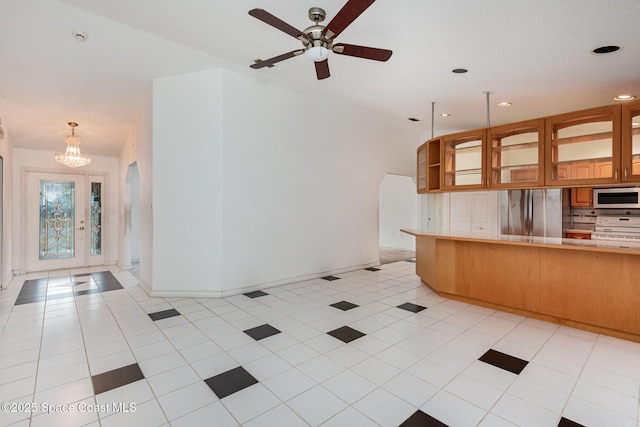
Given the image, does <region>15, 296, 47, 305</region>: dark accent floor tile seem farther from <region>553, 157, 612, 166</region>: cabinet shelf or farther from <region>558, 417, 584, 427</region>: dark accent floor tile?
<region>553, 157, 612, 166</region>: cabinet shelf

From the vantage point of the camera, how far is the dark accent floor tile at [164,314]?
3251 millimetres

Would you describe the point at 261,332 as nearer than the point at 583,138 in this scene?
Yes

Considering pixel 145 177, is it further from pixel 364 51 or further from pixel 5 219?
pixel 364 51

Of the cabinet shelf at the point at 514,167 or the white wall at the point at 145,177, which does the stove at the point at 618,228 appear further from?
the white wall at the point at 145,177

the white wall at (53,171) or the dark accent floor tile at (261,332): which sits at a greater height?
the white wall at (53,171)

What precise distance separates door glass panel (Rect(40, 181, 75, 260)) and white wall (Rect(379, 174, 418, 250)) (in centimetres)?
773

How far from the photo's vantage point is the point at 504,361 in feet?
7.71

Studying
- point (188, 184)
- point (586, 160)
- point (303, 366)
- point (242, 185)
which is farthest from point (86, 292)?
point (586, 160)

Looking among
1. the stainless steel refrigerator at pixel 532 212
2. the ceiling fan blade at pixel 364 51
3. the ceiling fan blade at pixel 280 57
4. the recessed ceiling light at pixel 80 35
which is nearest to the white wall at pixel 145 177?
the recessed ceiling light at pixel 80 35

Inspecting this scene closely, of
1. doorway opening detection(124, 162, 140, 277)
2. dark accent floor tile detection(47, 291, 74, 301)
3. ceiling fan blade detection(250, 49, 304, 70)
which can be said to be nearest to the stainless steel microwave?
ceiling fan blade detection(250, 49, 304, 70)

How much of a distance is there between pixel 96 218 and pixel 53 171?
1.22 m

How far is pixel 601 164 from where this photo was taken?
322 cm

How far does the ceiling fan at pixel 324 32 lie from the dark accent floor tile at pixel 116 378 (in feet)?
8.57

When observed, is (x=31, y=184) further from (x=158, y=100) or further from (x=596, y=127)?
(x=596, y=127)
